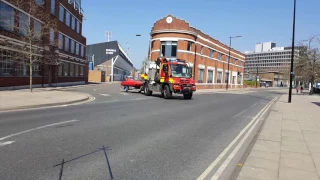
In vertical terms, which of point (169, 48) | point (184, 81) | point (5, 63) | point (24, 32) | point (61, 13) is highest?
point (61, 13)

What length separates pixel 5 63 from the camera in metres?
24.2

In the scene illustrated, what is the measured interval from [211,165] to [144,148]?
5.84 feet

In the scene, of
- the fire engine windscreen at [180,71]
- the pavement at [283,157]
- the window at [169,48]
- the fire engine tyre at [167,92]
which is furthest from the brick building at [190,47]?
the pavement at [283,157]

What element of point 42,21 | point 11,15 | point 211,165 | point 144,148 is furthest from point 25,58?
point 211,165

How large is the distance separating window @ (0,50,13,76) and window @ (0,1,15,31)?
2.08 meters

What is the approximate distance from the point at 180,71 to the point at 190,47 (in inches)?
954

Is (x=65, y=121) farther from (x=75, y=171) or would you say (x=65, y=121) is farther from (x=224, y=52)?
(x=224, y=52)

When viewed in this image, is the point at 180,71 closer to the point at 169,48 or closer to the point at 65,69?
the point at 65,69

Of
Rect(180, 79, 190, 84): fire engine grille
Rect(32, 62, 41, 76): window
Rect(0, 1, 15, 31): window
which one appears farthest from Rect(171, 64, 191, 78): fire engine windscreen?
Rect(32, 62, 41, 76): window

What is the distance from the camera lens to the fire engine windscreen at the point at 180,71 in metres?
23.8

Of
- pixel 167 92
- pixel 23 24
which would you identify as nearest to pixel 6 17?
pixel 23 24

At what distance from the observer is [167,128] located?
994 cm

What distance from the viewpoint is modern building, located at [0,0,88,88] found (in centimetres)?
2398

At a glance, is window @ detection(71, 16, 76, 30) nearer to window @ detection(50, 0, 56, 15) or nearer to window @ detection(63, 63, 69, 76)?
window @ detection(63, 63, 69, 76)
